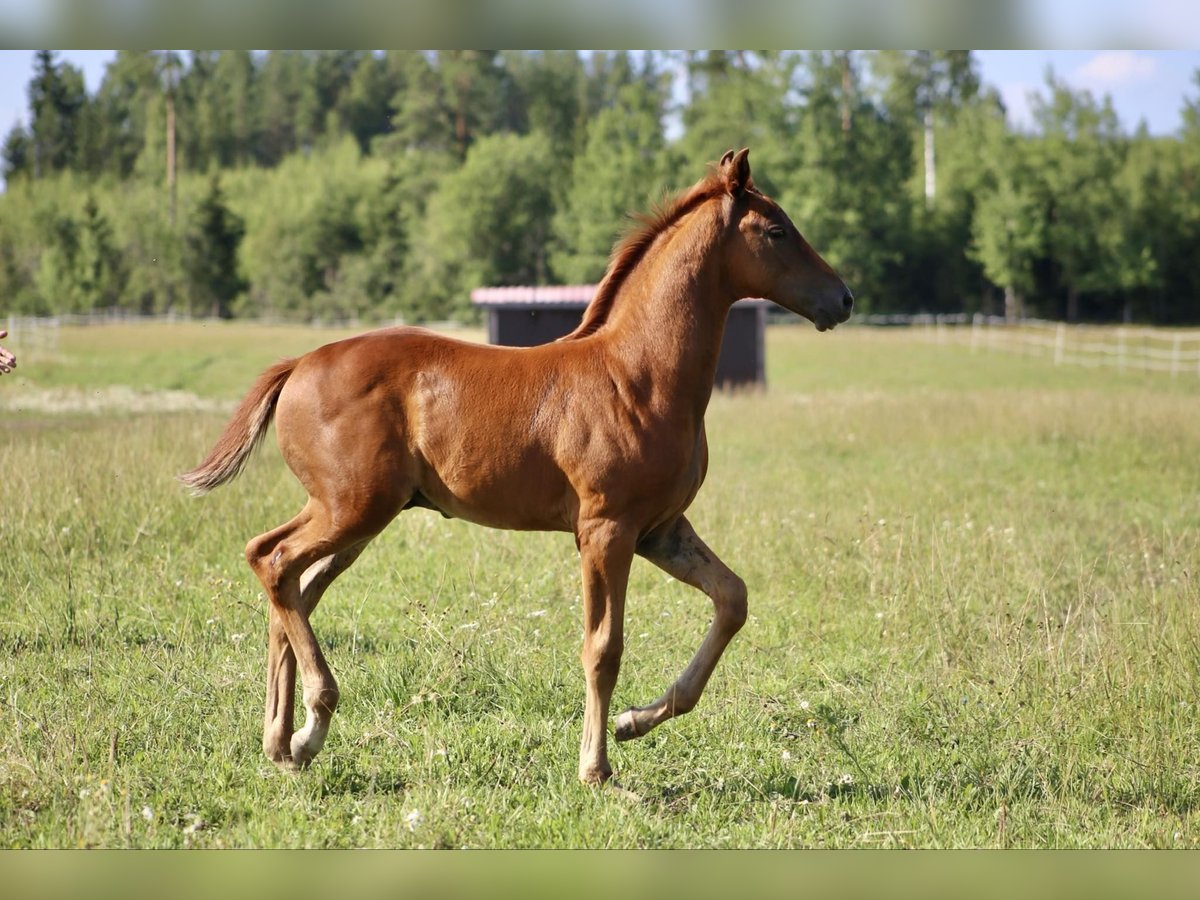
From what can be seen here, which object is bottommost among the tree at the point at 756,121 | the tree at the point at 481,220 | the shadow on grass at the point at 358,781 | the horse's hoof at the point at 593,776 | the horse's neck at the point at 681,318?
the shadow on grass at the point at 358,781

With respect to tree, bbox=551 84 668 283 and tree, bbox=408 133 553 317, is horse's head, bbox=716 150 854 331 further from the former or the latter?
tree, bbox=408 133 553 317

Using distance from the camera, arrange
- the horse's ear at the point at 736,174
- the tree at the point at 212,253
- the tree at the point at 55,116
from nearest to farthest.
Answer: the horse's ear at the point at 736,174
the tree at the point at 55,116
the tree at the point at 212,253

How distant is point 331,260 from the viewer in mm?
66688

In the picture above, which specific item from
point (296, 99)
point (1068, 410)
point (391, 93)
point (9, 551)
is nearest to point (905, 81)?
point (391, 93)

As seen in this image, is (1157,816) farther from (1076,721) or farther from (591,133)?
(591,133)

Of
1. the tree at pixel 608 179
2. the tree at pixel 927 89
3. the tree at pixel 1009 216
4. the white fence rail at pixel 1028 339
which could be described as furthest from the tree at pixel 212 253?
the tree at pixel 1009 216

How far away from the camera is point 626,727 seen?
498 cm

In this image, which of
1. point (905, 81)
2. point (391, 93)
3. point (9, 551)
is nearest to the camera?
point (9, 551)

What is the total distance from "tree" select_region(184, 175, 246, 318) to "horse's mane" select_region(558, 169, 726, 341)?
6081cm

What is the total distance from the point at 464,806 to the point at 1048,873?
2148 mm

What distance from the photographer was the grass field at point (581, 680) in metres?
4.66

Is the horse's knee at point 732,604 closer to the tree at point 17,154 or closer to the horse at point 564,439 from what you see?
the horse at point 564,439

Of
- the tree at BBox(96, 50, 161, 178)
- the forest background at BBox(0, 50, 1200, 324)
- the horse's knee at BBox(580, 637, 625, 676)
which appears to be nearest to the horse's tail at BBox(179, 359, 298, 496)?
the horse's knee at BBox(580, 637, 625, 676)

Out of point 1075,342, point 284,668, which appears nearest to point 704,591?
point 284,668
